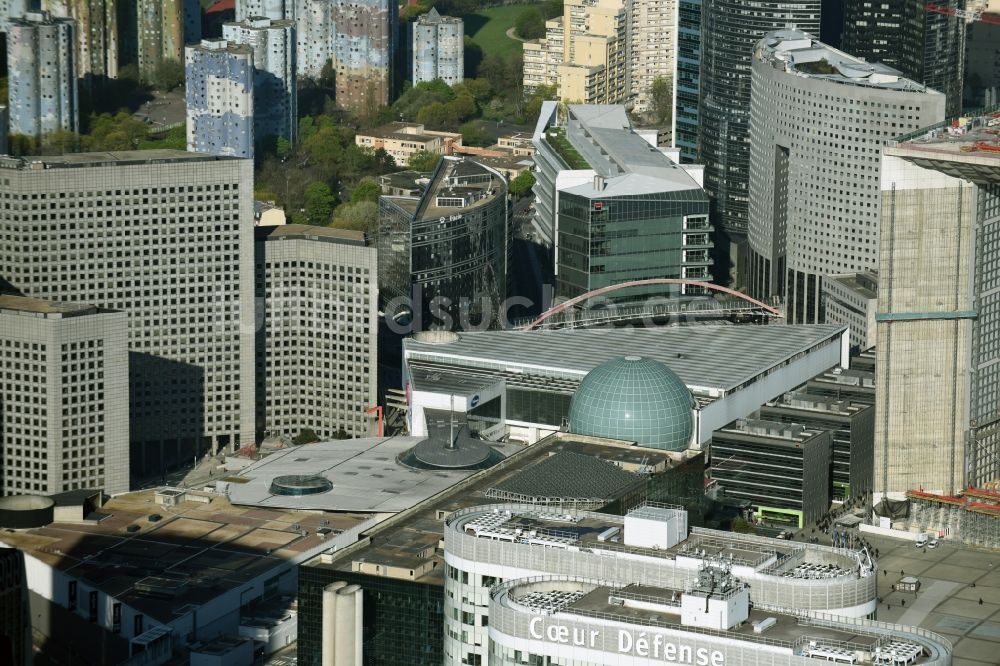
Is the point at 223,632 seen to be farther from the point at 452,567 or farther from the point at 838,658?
the point at 838,658

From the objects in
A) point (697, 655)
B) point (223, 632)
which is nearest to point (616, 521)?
point (697, 655)

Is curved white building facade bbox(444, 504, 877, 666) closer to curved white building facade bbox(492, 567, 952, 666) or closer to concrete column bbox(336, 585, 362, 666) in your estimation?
curved white building facade bbox(492, 567, 952, 666)

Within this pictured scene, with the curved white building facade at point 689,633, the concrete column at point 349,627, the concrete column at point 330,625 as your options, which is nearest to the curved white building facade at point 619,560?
the curved white building facade at point 689,633

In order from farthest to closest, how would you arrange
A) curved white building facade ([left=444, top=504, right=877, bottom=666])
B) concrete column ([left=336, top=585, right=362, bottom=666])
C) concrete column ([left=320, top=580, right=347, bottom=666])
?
concrete column ([left=320, top=580, right=347, bottom=666]) → concrete column ([left=336, top=585, right=362, bottom=666]) → curved white building facade ([left=444, top=504, right=877, bottom=666])

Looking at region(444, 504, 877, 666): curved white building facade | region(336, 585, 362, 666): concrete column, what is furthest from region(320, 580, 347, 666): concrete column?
region(444, 504, 877, 666): curved white building facade

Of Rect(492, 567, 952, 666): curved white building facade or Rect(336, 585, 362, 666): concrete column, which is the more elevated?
Rect(492, 567, 952, 666): curved white building facade

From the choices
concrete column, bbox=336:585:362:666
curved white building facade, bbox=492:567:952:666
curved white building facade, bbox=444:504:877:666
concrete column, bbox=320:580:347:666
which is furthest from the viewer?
concrete column, bbox=320:580:347:666
